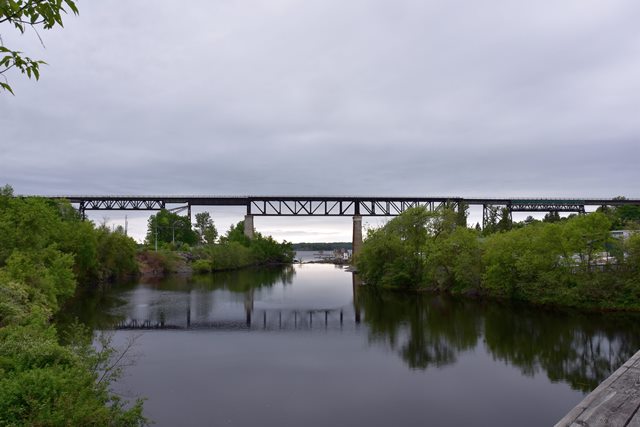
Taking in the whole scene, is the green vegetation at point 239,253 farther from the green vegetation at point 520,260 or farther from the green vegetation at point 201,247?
the green vegetation at point 520,260

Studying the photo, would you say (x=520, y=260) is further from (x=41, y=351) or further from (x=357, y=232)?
(x=357, y=232)

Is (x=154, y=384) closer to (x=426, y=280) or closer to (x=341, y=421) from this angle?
(x=341, y=421)

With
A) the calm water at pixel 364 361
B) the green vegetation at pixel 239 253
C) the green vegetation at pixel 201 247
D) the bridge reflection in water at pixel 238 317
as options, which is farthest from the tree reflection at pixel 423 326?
the green vegetation at pixel 239 253

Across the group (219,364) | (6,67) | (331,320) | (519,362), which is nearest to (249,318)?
(331,320)

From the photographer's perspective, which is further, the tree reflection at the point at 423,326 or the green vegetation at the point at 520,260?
the green vegetation at the point at 520,260

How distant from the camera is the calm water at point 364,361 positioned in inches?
603

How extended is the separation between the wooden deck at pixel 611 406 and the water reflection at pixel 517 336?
1287 centimetres

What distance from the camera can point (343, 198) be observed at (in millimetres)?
104625

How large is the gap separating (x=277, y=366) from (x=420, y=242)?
122 ft

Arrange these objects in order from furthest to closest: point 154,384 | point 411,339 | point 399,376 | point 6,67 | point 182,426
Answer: point 411,339 < point 399,376 < point 154,384 < point 182,426 < point 6,67

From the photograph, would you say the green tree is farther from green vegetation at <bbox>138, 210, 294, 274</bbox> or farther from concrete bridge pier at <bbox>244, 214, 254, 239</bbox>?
concrete bridge pier at <bbox>244, 214, 254, 239</bbox>

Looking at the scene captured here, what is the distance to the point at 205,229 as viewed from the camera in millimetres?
137625

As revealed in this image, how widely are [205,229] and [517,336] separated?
397 feet

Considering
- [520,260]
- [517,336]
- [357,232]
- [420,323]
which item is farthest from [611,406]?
[357,232]
